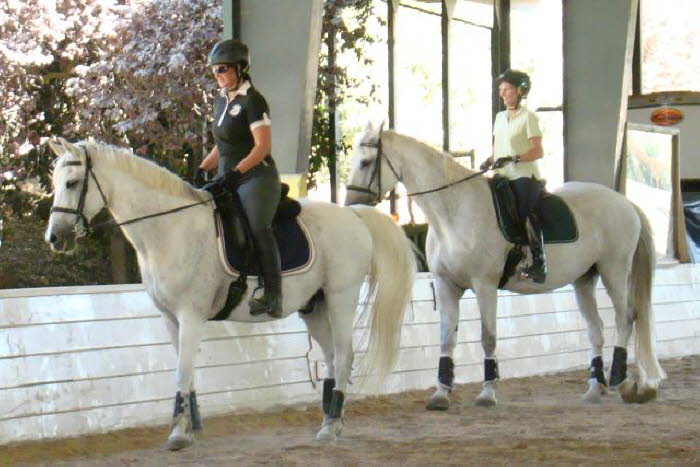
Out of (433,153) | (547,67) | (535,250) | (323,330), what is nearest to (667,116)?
(547,67)

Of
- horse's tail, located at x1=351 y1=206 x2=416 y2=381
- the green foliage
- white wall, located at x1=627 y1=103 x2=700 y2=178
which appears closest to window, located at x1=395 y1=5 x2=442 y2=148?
the green foliage

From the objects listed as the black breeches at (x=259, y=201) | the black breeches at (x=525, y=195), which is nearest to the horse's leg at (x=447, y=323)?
the black breeches at (x=525, y=195)

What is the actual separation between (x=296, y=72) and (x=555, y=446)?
533 cm

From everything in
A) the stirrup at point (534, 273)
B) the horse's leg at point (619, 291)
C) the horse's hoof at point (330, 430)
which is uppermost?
the stirrup at point (534, 273)

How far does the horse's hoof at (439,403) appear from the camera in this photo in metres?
8.29

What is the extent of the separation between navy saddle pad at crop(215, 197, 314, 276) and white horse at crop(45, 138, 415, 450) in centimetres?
5

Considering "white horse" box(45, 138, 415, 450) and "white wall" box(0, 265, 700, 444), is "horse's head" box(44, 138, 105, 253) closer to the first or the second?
"white horse" box(45, 138, 415, 450)

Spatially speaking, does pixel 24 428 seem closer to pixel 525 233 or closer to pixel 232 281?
pixel 232 281

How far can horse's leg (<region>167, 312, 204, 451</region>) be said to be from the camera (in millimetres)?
6324

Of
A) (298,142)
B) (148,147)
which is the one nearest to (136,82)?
(148,147)

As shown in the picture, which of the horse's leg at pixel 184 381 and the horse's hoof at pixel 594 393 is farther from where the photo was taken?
Result: the horse's hoof at pixel 594 393

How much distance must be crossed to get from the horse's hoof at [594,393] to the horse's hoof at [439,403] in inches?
44.7

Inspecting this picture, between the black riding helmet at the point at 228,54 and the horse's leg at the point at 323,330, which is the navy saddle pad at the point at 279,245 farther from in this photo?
the black riding helmet at the point at 228,54

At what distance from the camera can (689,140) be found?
2052 cm
